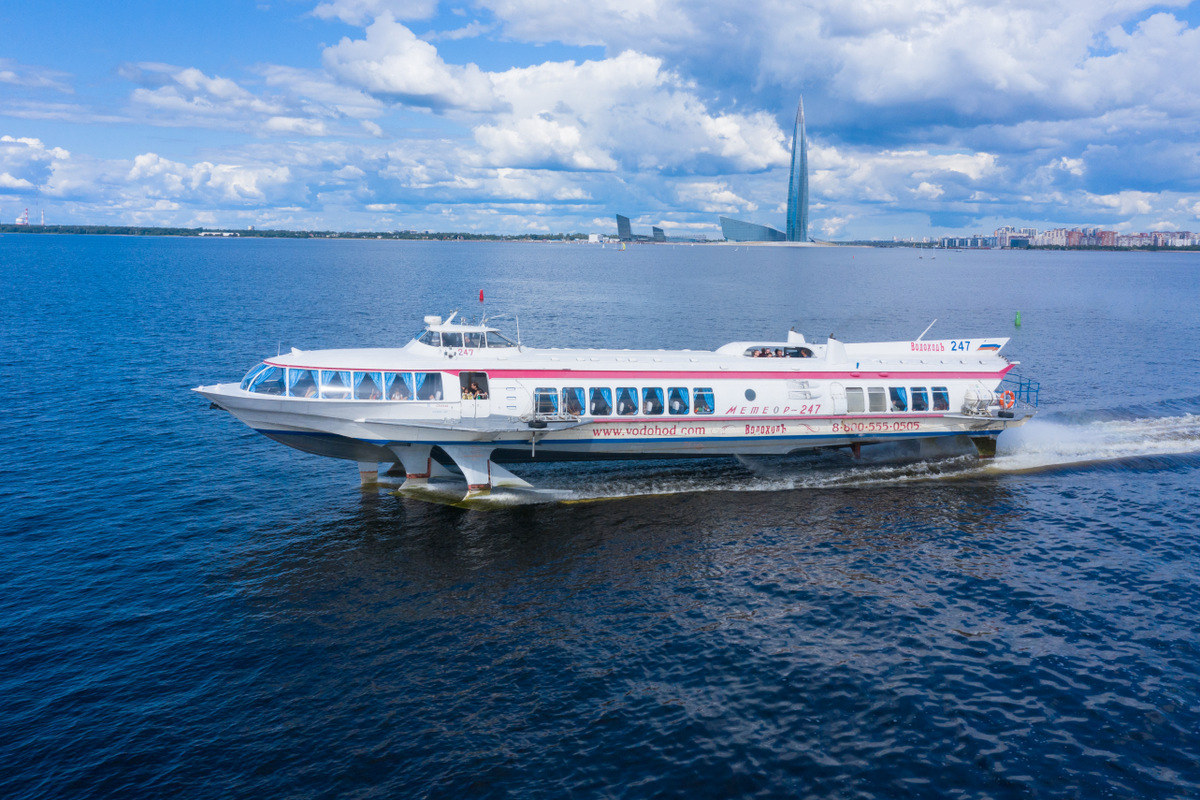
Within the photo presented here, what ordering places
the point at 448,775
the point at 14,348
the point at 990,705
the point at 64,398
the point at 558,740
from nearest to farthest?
1. the point at 448,775
2. the point at 558,740
3. the point at 990,705
4. the point at 64,398
5. the point at 14,348

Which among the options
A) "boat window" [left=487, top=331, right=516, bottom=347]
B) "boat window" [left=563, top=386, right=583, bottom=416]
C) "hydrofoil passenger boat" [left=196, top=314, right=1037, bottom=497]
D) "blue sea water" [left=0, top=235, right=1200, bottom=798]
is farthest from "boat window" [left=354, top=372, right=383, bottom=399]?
"boat window" [left=563, top=386, right=583, bottom=416]

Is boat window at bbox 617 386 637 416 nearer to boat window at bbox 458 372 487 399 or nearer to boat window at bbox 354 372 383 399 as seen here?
boat window at bbox 458 372 487 399

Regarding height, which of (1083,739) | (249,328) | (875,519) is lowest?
(1083,739)

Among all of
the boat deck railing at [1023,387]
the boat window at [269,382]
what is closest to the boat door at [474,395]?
the boat window at [269,382]

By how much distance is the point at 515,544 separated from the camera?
89.8 ft

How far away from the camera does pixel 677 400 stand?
32.2 m

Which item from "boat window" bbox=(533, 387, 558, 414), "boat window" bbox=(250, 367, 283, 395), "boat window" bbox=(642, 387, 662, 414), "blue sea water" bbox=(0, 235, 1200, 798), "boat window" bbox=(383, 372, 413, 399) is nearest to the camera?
"blue sea water" bbox=(0, 235, 1200, 798)

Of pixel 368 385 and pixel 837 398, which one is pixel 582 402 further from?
pixel 837 398

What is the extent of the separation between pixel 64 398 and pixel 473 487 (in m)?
31.9

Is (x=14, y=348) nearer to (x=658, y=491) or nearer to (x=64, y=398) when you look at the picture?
(x=64, y=398)

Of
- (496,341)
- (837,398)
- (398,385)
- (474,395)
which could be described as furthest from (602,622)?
(837,398)

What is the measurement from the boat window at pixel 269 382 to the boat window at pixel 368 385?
3.13 m

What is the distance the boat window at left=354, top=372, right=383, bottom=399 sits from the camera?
29.4 m

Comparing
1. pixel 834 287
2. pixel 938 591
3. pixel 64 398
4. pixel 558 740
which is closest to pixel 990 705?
pixel 938 591
